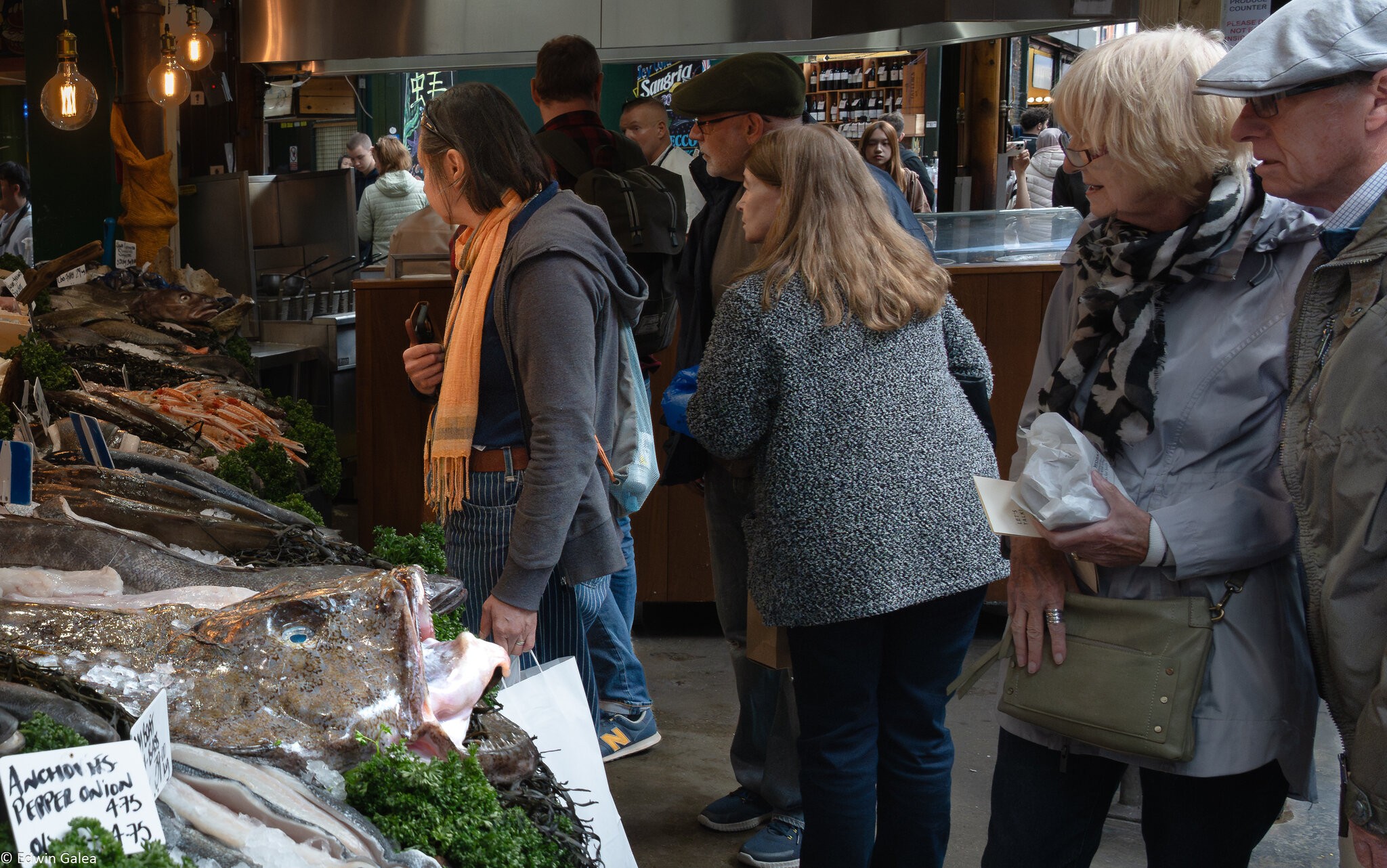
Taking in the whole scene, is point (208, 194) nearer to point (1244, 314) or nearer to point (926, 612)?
point (926, 612)

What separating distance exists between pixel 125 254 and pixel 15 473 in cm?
498

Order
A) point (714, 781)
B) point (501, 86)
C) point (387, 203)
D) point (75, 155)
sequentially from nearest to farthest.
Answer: point (714, 781), point (75, 155), point (387, 203), point (501, 86)

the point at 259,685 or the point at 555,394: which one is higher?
the point at 555,394

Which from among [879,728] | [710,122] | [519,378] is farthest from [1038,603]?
[710,122]

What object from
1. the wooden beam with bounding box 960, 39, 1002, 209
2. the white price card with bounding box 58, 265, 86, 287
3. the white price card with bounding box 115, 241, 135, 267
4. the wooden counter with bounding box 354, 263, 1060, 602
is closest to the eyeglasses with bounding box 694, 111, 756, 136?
the wooden counter with bounding box 354, 263, 1060, 602

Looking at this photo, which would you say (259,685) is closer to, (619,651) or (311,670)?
(311,670)

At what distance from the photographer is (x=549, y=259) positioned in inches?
97.8

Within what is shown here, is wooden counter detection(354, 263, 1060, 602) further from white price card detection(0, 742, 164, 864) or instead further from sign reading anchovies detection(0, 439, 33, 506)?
white price card detection(0, 742, 164, 864)

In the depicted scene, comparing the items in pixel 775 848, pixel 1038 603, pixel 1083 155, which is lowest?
pixel 775 848

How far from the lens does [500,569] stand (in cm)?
263

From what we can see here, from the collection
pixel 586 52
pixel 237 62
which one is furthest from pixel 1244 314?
pixel 237 62

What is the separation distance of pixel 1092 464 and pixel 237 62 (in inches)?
313

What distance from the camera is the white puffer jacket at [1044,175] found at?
9.23m

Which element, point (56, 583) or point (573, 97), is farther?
point (573, 97)
